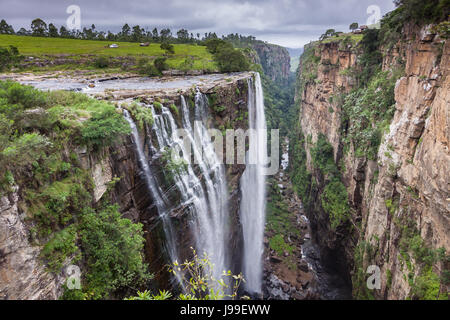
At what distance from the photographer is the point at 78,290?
7051mm

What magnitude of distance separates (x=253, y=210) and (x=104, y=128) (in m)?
20.6

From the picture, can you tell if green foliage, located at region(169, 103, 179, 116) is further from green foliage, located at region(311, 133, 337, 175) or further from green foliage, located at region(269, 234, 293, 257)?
green foliage, located at region(311, 133, 337, 175)

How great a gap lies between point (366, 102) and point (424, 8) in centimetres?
752

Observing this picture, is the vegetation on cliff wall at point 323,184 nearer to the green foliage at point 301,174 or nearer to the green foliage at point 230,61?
the green foliage at point 301,174

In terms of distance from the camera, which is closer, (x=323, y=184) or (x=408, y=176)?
(x=408, y=176)

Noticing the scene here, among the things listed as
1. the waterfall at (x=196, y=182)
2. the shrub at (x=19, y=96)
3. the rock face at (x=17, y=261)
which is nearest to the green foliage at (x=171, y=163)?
the waterfall at (x=196, y=182)

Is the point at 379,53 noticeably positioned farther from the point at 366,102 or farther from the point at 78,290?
the point at 78,290

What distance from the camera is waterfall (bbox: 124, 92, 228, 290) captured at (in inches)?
468

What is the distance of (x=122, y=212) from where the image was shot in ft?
32.4

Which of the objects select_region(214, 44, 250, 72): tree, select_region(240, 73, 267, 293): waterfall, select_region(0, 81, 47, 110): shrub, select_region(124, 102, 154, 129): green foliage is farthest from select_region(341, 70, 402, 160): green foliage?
select_region(0, 81, 47, 110): shrub

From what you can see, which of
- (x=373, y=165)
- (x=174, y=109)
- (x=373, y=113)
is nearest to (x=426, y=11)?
(x=373, y=113)

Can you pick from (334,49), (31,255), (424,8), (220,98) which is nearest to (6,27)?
(220,98)

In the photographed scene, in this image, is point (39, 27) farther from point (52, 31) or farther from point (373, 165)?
point (373, 165)

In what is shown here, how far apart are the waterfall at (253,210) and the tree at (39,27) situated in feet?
130
